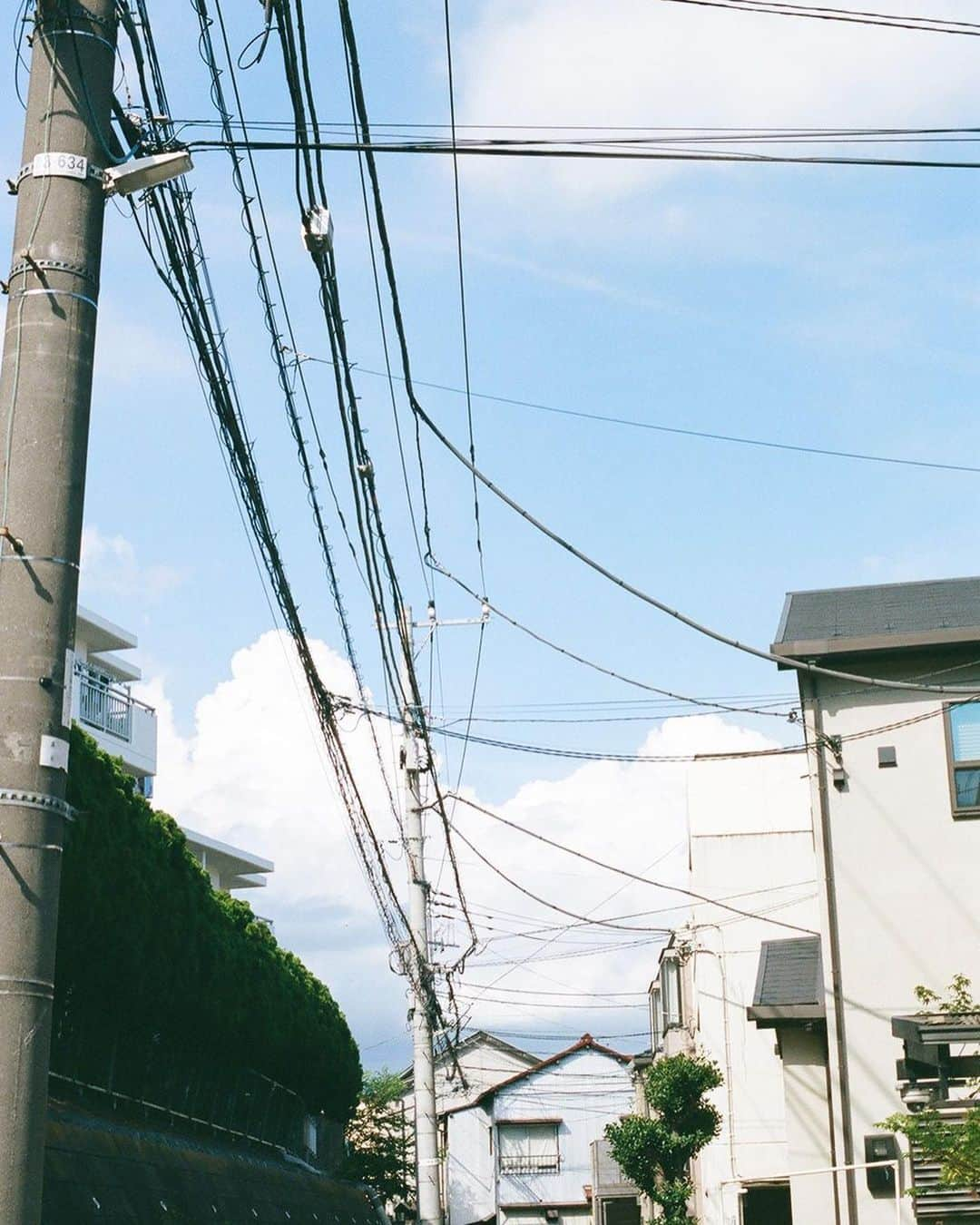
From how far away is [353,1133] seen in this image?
158ft

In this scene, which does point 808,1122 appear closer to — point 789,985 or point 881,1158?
point 881,1158

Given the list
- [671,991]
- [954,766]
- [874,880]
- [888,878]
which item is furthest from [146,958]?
[671,991]

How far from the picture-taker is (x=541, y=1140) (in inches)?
2498

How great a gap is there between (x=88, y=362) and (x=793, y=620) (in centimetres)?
1620

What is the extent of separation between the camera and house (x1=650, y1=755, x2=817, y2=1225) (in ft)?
110

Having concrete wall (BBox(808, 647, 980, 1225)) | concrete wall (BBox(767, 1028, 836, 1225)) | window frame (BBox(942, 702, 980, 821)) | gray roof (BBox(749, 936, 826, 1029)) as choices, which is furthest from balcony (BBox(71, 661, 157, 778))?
window frame (BBox(942, 702, 980, 821))

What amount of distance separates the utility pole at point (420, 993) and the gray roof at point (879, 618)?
19.9ft

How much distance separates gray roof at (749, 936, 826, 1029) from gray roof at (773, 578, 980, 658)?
168 inches

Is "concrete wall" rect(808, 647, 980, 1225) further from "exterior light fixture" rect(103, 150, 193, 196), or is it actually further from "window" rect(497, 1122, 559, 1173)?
"window" rect(497, 1122, 559, 1173)

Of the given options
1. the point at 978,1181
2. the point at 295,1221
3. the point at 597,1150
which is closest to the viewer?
the point at 978,1181

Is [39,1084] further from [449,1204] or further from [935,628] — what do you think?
[449,1204]

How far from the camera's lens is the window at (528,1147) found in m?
63.0

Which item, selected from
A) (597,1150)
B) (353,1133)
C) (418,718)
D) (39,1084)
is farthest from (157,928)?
(597,1150)

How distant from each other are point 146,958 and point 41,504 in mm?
12180
